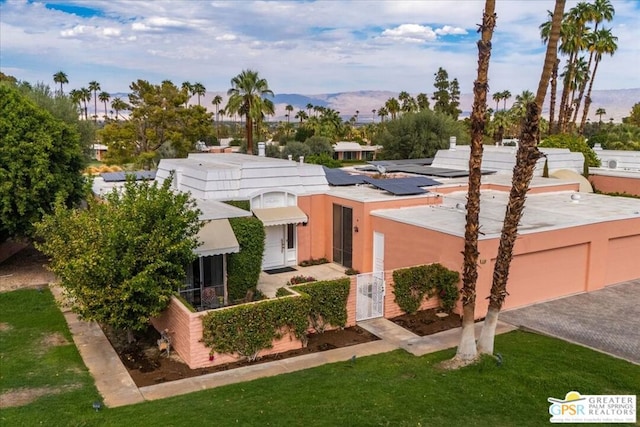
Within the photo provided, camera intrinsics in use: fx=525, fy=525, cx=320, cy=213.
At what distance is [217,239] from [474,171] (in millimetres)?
10338

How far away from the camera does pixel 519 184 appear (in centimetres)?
1413

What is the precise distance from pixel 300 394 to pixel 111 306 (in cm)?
659

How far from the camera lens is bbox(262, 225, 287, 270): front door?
2706 centimetres

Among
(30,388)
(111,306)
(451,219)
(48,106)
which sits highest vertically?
(48,106)

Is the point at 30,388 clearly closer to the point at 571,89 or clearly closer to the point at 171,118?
the point at 171,118

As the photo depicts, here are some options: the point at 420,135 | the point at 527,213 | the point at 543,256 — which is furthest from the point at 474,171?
the point at 420,135

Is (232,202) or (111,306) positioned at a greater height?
(232,202)

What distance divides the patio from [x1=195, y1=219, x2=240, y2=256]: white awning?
11.5 feet

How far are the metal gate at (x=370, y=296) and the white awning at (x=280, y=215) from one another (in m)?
7.30

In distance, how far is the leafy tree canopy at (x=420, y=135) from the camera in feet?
Answer: 208

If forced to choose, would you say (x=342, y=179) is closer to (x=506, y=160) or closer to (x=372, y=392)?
(x=506, y=160)

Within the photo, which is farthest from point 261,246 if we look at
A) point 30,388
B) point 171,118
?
point 171,118

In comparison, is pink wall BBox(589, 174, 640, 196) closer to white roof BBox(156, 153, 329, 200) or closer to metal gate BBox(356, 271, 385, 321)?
white roof BBox(156, 153, 329, 200)

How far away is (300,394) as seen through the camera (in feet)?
44.4
